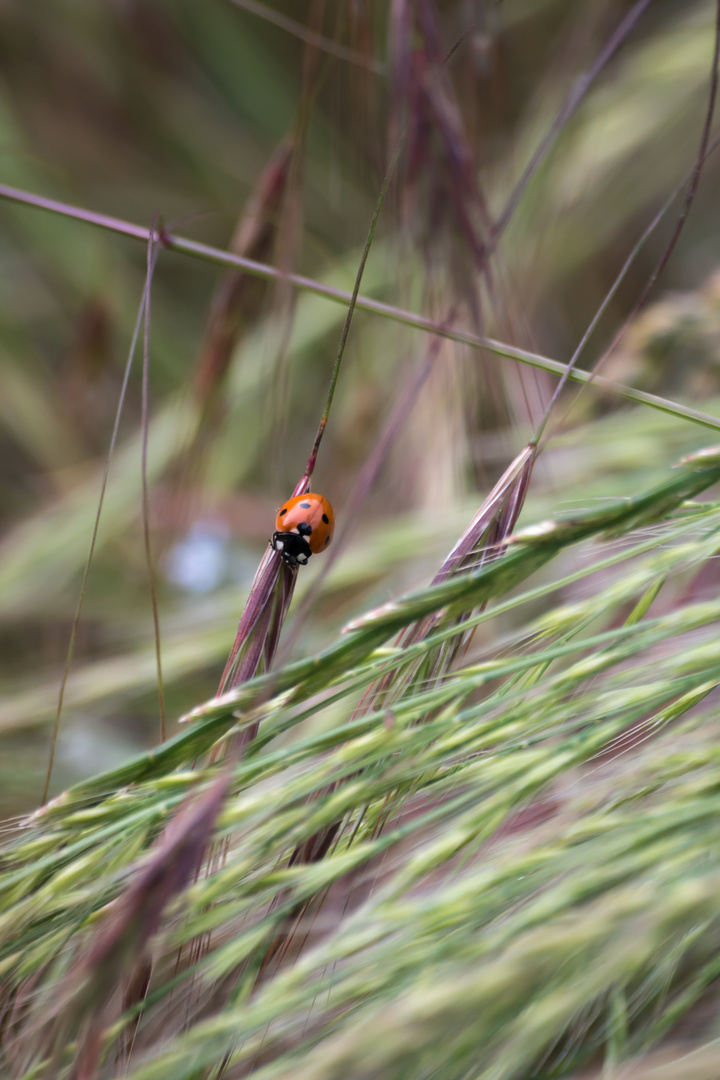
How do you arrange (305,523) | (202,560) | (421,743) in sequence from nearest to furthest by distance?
(421,743) < (305,523) < (202,560)

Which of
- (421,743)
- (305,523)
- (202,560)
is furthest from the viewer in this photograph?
(202,560)

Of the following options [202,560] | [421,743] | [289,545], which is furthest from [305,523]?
[202,560]

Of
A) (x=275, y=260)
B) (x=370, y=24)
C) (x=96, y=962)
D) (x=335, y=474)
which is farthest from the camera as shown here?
(x=335, y=474)

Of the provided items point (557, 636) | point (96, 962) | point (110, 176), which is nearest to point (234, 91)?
point (110, 176)

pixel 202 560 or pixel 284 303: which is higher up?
pixel 202 560

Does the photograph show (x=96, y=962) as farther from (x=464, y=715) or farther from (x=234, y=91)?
(x=234, y=91)

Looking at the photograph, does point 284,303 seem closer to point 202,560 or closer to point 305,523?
point 305,523

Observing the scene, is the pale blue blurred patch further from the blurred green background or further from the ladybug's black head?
the ladybug's black head

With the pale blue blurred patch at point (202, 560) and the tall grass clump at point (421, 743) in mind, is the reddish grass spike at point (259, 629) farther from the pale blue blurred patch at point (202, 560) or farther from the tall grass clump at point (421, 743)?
the pale blue blurred patch at point (202, 560)
